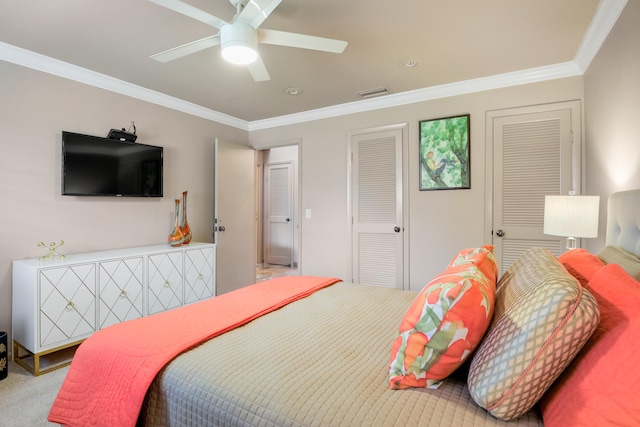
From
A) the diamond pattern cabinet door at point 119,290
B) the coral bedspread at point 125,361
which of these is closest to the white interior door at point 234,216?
the diamond pattern cabinet door at point 119,290

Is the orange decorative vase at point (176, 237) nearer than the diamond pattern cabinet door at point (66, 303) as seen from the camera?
No

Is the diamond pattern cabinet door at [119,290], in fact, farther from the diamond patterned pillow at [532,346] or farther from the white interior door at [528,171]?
the white interior door at [528,171]

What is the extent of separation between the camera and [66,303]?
245 cm

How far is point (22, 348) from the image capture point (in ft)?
8.40

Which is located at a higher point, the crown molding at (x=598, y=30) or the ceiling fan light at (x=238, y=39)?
the crown molding at (x=598, y=30)

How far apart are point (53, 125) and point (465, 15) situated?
3369mm

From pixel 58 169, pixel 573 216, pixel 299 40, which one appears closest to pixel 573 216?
pixel 573 216

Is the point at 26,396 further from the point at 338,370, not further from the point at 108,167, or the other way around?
the point at 338,370

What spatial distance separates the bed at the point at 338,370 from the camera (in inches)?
30.5

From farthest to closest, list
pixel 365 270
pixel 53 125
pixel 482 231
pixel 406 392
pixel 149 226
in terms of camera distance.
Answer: pixel 365 270, pixel 149 226, pixel 482 231, pixel 53 125, pixel 406 392

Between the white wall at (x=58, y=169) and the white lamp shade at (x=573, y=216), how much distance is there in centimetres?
364

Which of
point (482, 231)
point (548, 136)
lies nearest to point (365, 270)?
point (482, 231)

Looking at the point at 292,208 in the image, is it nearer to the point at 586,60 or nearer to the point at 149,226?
the point at 149,226

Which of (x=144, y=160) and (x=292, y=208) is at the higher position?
(x=144, y=160)
